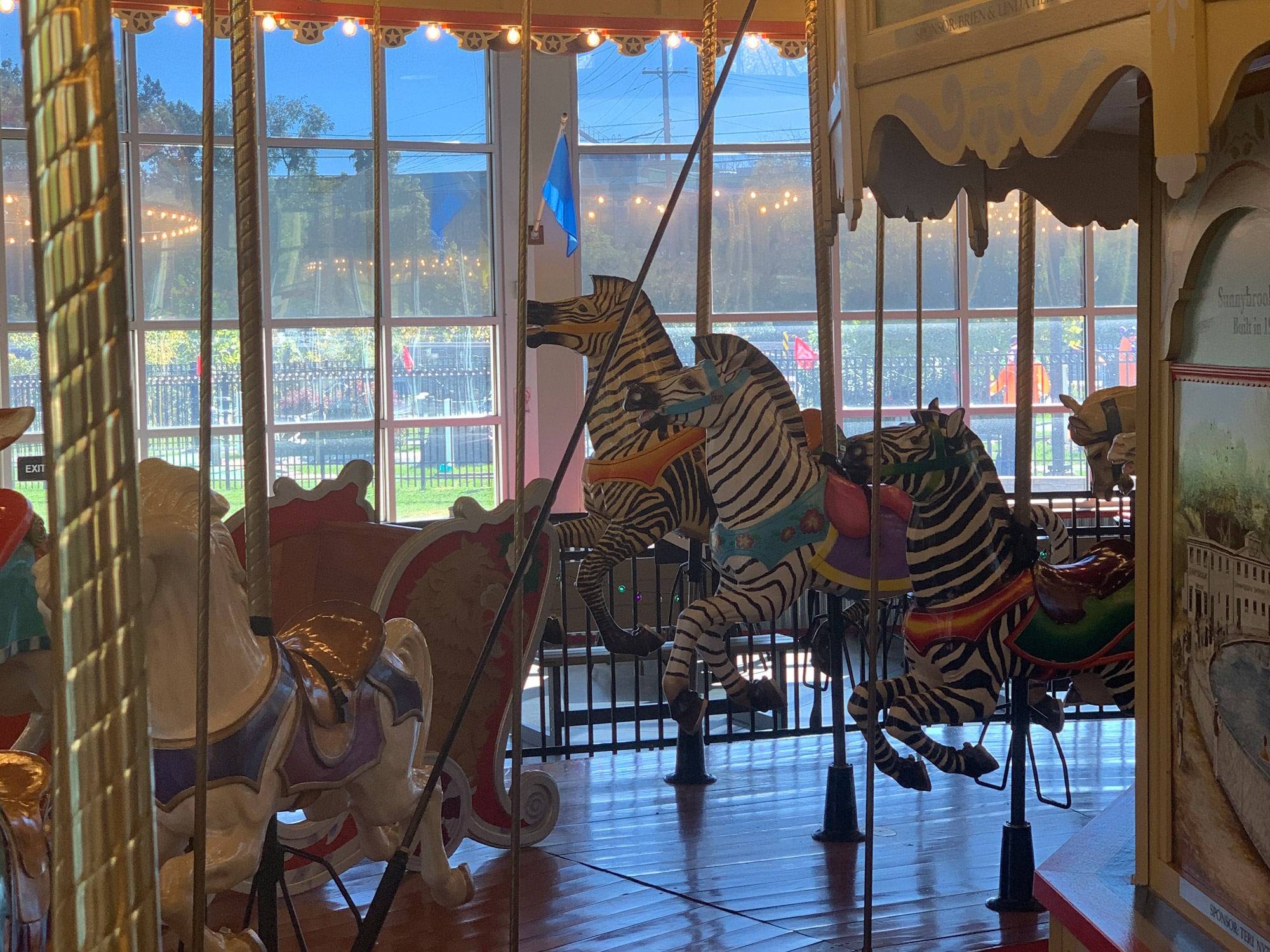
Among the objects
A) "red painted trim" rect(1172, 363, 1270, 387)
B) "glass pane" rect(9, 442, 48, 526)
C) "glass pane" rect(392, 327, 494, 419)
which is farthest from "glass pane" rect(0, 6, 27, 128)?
"red painted trim" rect(1172, 363, 1270, 387)

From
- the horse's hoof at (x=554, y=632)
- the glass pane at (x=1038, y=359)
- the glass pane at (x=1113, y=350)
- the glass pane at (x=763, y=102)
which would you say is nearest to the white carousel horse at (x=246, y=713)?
the horse's hoof at (x=554, y=632)

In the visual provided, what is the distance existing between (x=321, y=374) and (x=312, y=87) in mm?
2215

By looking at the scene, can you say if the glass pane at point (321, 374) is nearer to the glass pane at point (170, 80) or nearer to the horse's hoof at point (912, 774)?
the glass pane at point (170, 80)

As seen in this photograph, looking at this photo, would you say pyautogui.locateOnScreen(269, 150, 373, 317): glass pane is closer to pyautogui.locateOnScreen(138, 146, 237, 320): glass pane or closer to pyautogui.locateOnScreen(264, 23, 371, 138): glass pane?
pyautogui.locateOnScreen(264, 23, 371, 138): glass pane

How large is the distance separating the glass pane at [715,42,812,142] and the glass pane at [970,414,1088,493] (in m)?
2.92

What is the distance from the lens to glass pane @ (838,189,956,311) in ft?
33.6

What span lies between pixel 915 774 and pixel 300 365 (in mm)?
7460

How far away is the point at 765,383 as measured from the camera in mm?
3588

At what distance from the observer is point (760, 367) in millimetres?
3588

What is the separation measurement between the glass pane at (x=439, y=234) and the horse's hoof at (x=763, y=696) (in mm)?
6817

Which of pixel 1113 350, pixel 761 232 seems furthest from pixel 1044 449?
pixel 761 232

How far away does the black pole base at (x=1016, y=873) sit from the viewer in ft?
10.4

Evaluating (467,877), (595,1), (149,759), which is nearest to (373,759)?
(467,877)

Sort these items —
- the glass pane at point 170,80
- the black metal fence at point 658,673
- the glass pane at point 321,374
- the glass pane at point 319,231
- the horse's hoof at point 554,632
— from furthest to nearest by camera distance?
the glass pane at point 321,374
the glass pane at point 319,231
the glass pane at point 170,80
the black metal fence at point 658,673
the horse's hoof at point 554,632
